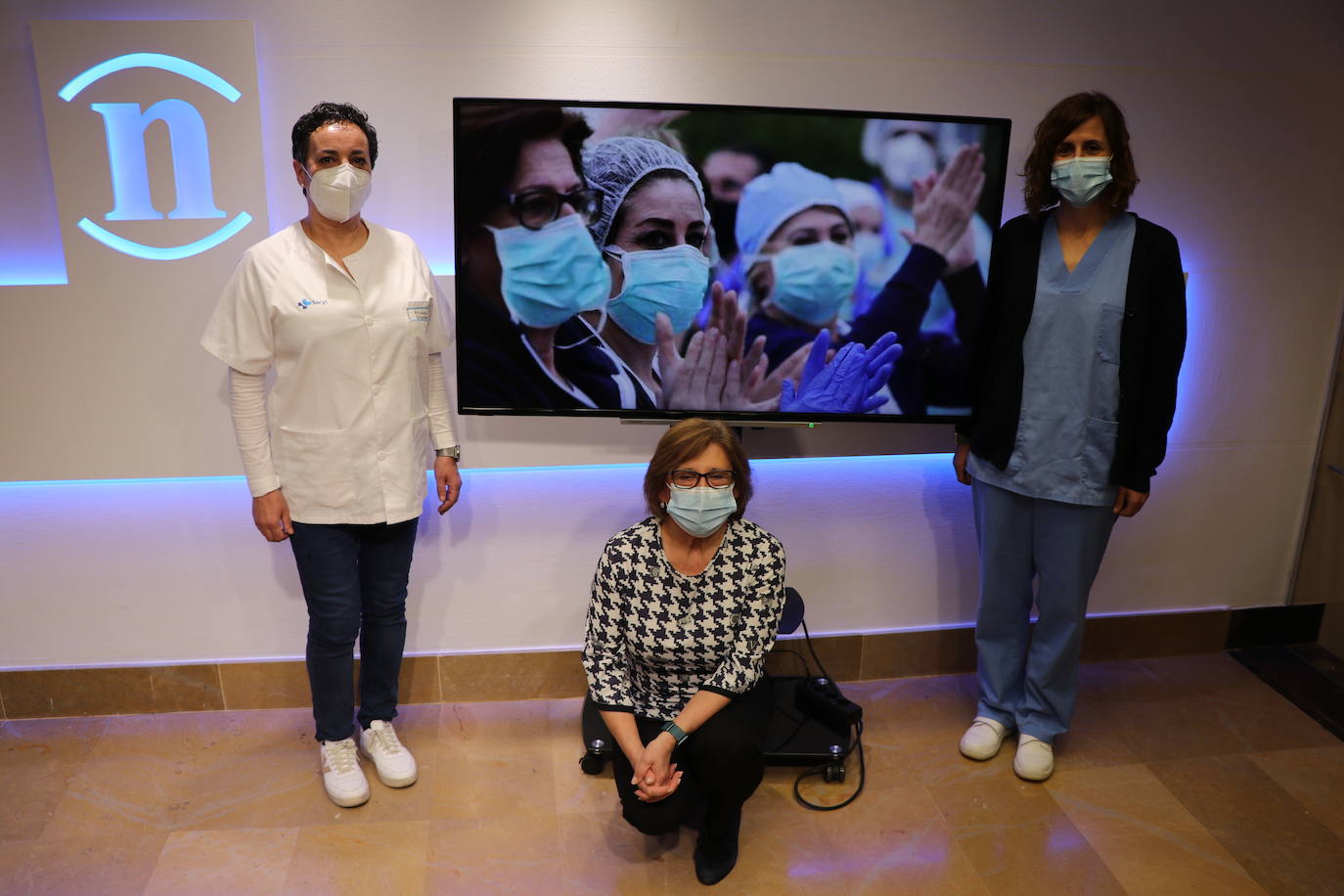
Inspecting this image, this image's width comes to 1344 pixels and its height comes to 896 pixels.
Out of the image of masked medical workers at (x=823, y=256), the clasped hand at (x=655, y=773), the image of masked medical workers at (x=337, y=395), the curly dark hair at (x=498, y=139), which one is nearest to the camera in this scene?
the clasped hand at (x=655, y=773)

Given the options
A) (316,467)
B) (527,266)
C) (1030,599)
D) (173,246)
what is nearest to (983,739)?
(1030,599)

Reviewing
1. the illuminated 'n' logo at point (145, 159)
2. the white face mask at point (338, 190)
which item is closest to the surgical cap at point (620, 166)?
the white face mask at point (338, 190)

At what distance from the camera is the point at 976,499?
2795 mm

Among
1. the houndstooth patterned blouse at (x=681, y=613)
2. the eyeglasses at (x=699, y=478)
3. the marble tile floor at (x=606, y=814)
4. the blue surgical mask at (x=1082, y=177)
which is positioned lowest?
the marble tile floor at (x=606, y=814)

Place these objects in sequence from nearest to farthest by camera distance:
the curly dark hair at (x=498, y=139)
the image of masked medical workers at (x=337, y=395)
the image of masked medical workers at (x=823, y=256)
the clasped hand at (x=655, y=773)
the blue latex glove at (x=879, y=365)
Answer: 1. the clasped hand at (x=655, y=773)
2. the image of masked medical workers at (x=337, y=395)
3. the curly dark hair at (x=498, y=139)
4. the image of masked medical workers at (x=823, y=256)
5. the blue latex glove at (x=879, y=365)

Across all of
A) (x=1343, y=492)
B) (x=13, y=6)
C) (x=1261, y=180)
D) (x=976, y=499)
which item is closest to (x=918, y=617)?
(x=976, y=499)

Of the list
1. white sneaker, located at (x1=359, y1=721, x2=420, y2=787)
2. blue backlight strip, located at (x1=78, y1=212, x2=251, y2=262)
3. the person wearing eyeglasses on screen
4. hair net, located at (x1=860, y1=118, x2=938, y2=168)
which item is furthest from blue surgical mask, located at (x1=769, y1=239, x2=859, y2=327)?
white sneaker, located at (x1=359, y1=721, x2=420, y2=787)

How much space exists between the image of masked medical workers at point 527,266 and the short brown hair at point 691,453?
395 millimetres

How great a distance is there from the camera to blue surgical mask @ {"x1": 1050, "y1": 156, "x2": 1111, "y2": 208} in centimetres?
235

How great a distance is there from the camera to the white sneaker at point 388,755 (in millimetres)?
2664

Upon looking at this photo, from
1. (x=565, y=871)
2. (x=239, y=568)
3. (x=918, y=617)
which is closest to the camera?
(x=565, y=871)

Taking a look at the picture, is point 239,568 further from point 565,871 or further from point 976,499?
point 976,499

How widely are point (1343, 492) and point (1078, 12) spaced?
1.71m

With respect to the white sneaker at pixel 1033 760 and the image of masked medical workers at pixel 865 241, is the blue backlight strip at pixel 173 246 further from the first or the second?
the white sneaker at pixel 1033 760
